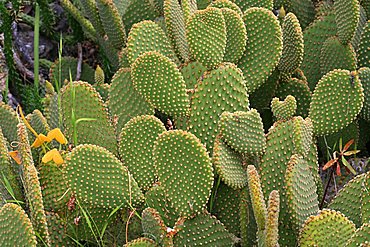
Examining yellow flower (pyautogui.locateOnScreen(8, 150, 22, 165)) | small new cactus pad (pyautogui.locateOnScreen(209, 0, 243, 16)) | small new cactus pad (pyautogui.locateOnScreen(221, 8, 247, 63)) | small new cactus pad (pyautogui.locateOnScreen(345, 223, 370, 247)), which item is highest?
small new cactus pad (pyautogui.locateOnScreen(209, 0, 243, 16))

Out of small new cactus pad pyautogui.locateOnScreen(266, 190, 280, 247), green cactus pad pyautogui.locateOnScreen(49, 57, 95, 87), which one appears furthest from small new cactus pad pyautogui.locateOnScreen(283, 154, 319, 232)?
green cactus pad pyautogui.locateOnScreen(49, 57, 95, 87)

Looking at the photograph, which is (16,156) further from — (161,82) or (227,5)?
(227,5)

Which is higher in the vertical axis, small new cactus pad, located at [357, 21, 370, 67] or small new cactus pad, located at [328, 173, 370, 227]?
small new cactus pad, located at [357, 21, 370, 67]

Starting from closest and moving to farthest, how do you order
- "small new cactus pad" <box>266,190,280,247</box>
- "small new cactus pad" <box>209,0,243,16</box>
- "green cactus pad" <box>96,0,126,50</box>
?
"small new cactus pad" <box>266,190,280,247</box>, "small new cactus pad" <box>209,0,243,16</box>, "green cactus pad" <box>96,0,126,50</box>

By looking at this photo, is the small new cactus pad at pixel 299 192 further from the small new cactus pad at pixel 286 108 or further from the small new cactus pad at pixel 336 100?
the small new cactus pad at pixel 336 100

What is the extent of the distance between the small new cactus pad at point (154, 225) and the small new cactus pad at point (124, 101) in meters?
0.48

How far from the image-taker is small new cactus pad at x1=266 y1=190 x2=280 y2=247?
205cm

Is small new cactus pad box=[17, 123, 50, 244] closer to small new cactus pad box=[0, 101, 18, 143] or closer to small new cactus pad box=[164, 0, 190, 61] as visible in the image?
small new cactus pad box=[0, 101, 18, 143]

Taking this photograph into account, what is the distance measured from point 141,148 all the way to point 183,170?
234 mm

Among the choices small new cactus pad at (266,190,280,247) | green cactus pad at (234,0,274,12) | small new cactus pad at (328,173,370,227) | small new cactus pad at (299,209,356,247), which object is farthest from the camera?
green cactus pad at (234,0,274,12)

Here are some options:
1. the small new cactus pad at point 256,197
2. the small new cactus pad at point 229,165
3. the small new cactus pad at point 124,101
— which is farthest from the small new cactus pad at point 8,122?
the small new cactus pad at point 256,197

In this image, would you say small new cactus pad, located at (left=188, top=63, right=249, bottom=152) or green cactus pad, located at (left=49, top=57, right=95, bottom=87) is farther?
green cactus pad, located at (left=49, top=57, right=95, bottom=87)

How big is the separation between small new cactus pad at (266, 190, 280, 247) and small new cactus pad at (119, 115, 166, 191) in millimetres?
560

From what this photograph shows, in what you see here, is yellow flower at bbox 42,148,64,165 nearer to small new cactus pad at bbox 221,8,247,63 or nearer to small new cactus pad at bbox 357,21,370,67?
small new cactus pad at bbox 221,8,247,63
